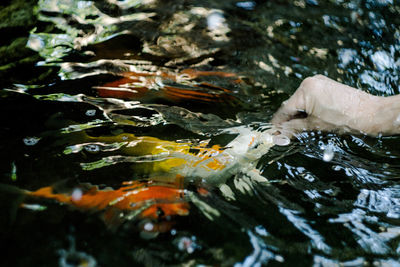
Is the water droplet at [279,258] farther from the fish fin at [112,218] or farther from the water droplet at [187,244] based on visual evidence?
the fish fin at [112,218]

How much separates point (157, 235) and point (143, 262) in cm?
17

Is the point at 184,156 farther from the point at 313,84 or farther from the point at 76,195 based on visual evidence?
the point at 313,84

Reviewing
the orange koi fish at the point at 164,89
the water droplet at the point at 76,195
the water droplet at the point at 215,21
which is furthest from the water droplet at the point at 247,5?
the water droplet at the point at 76,195

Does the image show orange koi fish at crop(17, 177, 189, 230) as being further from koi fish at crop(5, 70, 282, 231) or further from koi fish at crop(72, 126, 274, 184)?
koi fish at crop(72, 126, 274, 184)

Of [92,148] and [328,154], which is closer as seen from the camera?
[92,148]

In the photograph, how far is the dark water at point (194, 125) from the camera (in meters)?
1.34

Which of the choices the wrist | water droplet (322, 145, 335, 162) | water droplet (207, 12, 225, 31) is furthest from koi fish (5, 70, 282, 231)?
water droplet (207, 12, 225, 31)

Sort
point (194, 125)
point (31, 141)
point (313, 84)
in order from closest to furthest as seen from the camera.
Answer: point (31, 141), point (313, 84), point (194, 125)

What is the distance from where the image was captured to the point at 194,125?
2.63 metres

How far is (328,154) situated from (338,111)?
0.34 m

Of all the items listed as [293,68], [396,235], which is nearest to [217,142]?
[396,235]

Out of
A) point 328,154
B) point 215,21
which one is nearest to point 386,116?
point 328,154

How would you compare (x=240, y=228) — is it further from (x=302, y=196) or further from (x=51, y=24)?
(x=51, y=24)

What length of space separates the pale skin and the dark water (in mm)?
126
